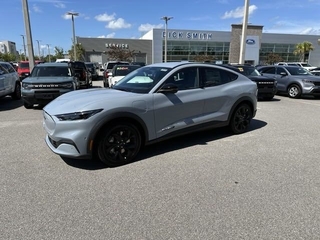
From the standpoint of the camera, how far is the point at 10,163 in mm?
4160

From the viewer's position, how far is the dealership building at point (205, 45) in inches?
2067

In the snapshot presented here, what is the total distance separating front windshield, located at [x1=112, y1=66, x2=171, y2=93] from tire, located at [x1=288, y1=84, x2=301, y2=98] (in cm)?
987

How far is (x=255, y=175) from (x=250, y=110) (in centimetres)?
259

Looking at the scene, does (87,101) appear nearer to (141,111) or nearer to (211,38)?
(141,111)

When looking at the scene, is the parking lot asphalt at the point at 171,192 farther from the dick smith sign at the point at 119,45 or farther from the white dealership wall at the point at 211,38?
the dick smith sign at the point at 119,45

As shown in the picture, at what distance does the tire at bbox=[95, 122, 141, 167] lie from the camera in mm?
3834

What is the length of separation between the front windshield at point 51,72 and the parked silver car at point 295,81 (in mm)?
10425

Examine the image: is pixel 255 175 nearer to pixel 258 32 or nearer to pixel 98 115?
pixel 98 115

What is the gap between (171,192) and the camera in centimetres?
324

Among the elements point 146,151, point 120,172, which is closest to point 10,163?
point 120,172

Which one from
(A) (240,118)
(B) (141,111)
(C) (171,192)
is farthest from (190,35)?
(C) (171,192)

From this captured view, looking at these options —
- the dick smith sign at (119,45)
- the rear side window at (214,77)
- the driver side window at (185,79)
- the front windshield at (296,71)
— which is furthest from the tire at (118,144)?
the dick smith sign at (119,45)

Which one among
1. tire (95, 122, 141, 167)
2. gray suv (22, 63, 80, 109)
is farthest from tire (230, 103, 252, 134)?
gray suv (22, 63, 80, 109)

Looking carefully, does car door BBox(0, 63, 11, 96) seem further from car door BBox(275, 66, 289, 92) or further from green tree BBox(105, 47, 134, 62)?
green tree BBox(105, 47, 134, 62)
